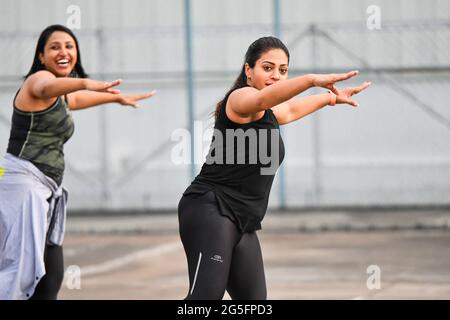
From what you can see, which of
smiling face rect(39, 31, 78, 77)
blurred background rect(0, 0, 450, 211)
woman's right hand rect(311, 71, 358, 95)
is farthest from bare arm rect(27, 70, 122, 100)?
blurred background rect(0, 0, 450, 211)

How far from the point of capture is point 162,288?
9.21 metres

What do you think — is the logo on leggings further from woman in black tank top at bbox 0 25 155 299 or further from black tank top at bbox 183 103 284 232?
woman in black tank top at bbox 0 25 155 299

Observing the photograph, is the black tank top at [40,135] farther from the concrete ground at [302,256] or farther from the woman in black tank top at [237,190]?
the concrete ground at [302,256]

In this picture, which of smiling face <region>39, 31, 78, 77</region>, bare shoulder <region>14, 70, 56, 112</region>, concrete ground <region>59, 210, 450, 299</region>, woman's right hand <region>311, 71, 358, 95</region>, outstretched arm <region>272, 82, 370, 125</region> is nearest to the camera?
woman's right hand <region>311, 71, 358, 95</region>

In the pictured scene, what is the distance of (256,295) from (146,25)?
10.9 metres

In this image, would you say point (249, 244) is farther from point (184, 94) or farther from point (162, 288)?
point (184, 94)

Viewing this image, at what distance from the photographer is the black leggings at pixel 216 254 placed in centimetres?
529

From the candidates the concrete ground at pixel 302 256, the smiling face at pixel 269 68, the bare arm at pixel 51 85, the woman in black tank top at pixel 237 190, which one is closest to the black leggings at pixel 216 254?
the woman in black tank top at pixel 237 190

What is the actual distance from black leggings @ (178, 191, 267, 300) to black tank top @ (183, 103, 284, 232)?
5 centimetres

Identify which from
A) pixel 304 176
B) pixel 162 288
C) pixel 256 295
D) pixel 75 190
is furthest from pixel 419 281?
pixel 75 190

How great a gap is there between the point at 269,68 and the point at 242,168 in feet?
1.67

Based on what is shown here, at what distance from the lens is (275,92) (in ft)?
16.7

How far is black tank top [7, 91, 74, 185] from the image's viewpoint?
250 inches

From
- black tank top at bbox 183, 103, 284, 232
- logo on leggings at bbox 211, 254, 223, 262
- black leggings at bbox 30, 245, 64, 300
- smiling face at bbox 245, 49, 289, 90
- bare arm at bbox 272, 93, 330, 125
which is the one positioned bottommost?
black leggings at bbox 30, 245, 64, 300
